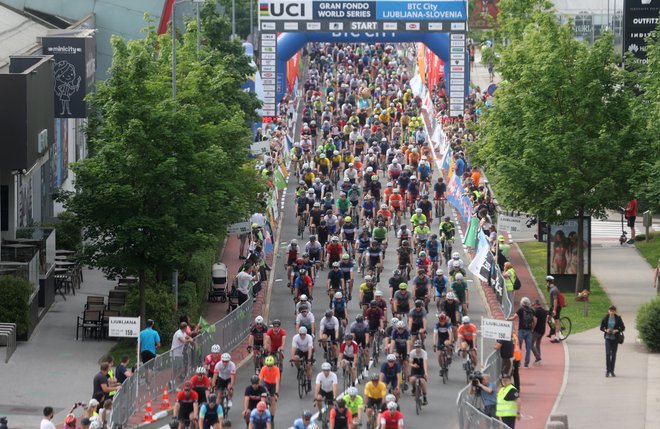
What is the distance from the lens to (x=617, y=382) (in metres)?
34.3

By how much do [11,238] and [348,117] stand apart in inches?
1229

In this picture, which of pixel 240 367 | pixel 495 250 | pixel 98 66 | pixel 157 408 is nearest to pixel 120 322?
pixel 157 408

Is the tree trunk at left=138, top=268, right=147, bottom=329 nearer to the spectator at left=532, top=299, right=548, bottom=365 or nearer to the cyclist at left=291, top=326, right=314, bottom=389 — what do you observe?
the cyclist at left=291, top=326, right=314, bottom=389

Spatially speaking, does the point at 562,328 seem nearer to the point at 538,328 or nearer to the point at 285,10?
the point at 538,328

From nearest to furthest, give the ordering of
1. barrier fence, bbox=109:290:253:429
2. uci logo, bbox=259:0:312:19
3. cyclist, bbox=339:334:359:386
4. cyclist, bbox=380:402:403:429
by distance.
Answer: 1. cyclist, bbox=380:402:403:429
2. barrier fence, bbox=109:290:253:429
3. cyclist, bbox=339:334:359:386
4. uci logo, bbox=259:0:312:19

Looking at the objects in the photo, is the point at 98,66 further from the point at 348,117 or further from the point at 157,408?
the point at 157,408

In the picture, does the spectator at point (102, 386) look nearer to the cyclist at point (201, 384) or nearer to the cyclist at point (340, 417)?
the cyclist at point (201, 384)

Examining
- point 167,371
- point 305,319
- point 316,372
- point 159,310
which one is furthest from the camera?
point 159,310

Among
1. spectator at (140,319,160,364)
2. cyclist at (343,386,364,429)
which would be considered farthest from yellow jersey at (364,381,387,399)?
spectator at (140,319,160,364)

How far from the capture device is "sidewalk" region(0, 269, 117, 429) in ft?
106

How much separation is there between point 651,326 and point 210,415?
39.6 feet

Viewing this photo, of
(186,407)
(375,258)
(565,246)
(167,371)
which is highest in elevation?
(565,246)

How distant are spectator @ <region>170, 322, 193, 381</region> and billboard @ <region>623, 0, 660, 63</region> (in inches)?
635

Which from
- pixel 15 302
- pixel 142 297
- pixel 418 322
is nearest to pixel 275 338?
pixel 418 322
